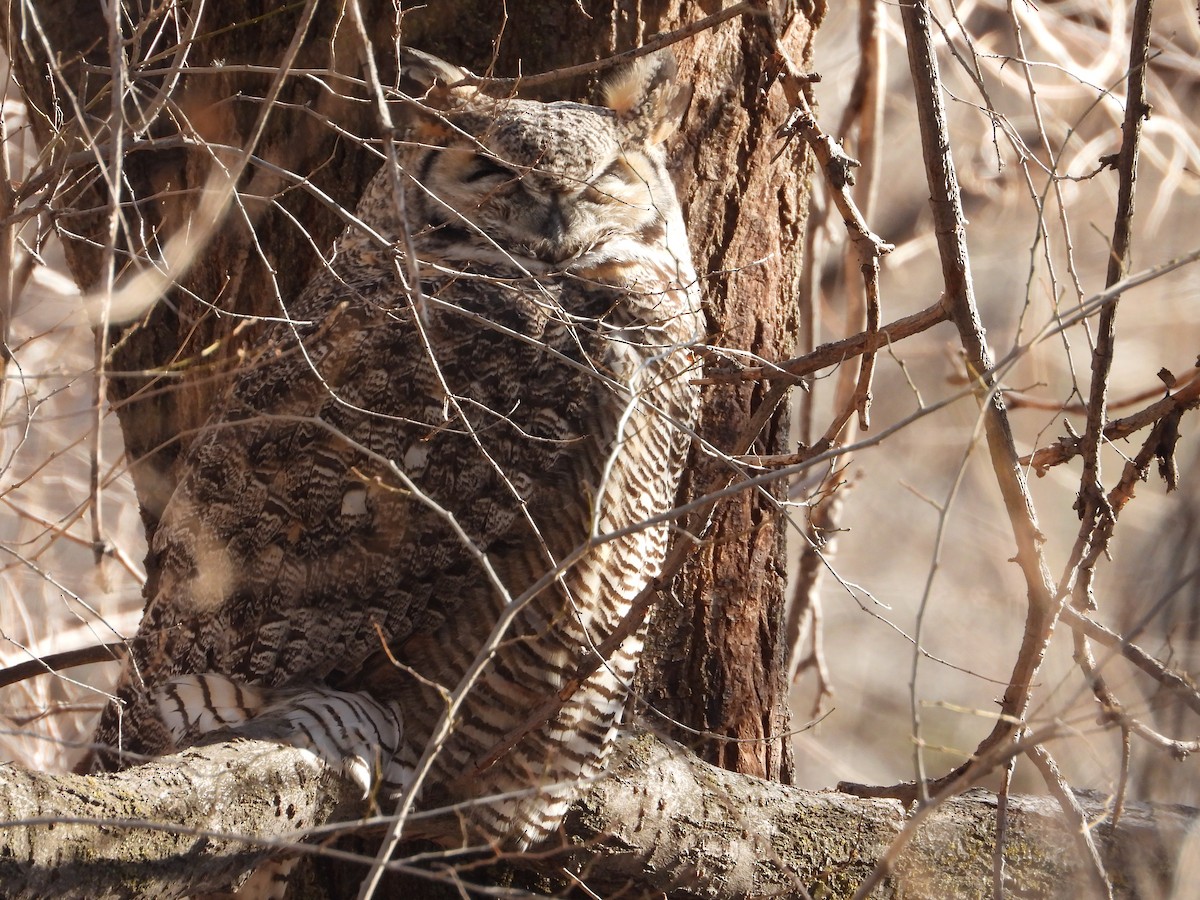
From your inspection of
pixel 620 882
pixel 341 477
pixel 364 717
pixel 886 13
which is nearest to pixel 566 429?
pixel 341 477

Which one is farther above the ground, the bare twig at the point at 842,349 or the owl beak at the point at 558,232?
the owl beak at the point at 558,232

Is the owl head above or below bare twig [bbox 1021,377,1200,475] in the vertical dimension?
above

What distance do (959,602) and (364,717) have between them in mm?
5662

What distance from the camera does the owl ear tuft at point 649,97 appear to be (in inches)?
112

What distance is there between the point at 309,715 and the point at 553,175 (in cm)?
134

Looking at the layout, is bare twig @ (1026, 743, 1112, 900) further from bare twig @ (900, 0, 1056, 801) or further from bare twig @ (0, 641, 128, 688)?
bare twig @ (0, 641, 128, 688)

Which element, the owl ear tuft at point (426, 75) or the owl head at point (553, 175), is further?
the owl head at point (553, 175)

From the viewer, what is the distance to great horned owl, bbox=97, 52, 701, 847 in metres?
2.40

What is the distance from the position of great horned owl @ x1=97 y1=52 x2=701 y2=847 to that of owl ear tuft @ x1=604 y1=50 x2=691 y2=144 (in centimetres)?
32

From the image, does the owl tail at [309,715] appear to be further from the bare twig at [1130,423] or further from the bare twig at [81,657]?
the bare twig at [1130,423]

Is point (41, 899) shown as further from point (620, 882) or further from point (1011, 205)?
point (1011, 205)

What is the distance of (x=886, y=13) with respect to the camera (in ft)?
15.5

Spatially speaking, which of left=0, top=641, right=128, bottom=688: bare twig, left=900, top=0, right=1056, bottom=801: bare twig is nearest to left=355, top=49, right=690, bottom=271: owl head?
left=900, top=0, right=1056, bottom=801: bare twig

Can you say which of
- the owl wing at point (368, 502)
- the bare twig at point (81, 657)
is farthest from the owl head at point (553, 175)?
the bare twig at point (81, 657)
